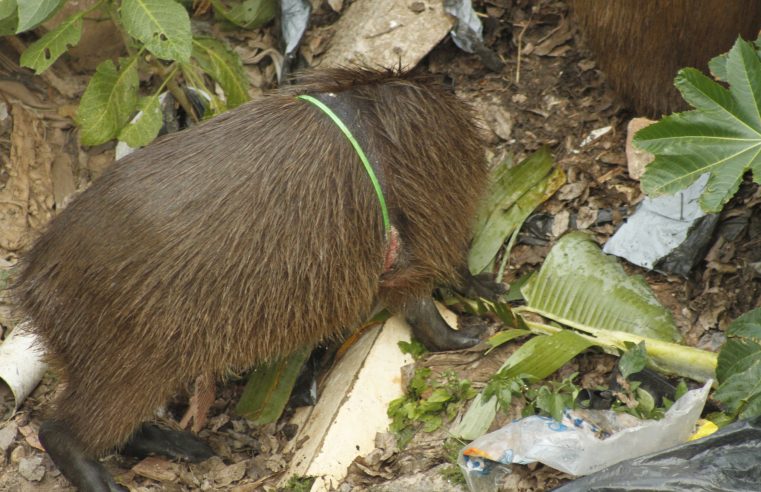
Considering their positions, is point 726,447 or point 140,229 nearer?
point 726,447

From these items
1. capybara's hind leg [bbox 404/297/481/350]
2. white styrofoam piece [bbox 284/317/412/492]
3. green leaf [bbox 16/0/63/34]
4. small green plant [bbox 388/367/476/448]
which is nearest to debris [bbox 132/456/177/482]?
white styrofoam piece [bbox 284/317/412/492]

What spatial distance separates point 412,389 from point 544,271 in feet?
2.28

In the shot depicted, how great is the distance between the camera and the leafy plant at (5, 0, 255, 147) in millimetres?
3258

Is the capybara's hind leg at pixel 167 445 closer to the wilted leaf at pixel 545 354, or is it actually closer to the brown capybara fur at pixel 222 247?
the brown capybara fur at pixel 222 247

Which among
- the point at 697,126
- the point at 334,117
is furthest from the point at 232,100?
the point at 697,126

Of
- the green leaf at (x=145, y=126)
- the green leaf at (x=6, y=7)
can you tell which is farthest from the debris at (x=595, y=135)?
the green leaf at (x=6, y=7)

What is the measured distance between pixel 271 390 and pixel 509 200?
1.20m

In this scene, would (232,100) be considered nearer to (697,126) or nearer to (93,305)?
(93,305)

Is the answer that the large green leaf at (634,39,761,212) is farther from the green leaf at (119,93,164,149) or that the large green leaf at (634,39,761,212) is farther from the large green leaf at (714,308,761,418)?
the green leaf at (119,93,164,149)

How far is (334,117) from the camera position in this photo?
306 cm

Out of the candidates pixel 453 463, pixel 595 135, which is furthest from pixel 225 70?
pixel 453 463

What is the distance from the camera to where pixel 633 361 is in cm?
295

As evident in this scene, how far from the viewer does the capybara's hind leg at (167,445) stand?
3396mm

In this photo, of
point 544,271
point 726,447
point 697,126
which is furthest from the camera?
point 544,271
